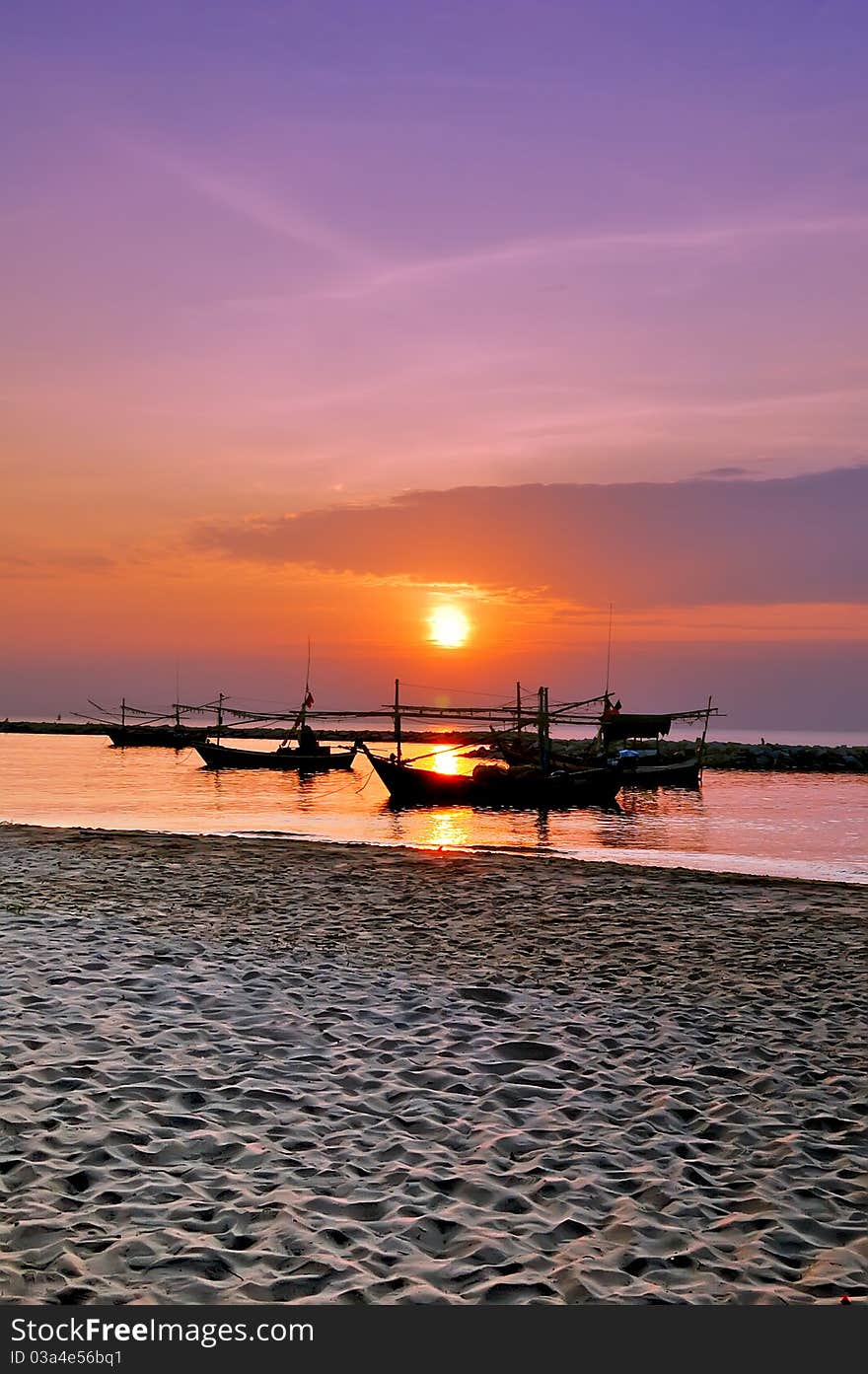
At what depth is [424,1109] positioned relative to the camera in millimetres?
6785

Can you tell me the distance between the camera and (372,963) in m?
10.8

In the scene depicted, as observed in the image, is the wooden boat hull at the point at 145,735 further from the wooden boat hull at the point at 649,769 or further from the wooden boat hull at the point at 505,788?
the wooden boat hull at the point at 505,788

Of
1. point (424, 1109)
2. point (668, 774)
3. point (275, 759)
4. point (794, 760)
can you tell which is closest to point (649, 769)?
point (668, 774)

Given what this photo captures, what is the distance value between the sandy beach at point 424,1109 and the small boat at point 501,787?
31510 millimetres

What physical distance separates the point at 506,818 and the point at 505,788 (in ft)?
13.7

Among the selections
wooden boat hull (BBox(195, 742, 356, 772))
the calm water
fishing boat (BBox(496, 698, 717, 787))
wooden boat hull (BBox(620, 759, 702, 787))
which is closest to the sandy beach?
the calm water

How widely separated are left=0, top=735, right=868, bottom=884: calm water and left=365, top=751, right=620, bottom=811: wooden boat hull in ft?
3.68

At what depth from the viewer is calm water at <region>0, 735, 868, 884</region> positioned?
2933 cm

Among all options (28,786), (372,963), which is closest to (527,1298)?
(372,963)

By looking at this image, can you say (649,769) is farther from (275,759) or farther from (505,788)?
(275,759)

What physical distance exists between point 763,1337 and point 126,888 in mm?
12016

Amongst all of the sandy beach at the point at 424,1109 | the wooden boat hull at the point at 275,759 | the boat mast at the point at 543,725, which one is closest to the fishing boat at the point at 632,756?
the boat mast at the point at 543,725

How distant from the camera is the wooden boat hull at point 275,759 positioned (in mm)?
76125

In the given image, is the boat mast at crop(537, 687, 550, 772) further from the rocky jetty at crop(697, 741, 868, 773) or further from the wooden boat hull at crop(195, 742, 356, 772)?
the rocky jetty at crop(697, 741, 868, 773)
